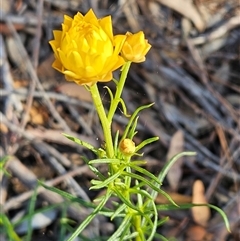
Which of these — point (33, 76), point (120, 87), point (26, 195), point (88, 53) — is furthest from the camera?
point (33, 76)

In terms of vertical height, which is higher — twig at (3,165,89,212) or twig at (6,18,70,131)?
twig at (6,18,70,131)

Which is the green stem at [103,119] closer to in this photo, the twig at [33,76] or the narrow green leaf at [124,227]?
the narrow green leaf at [124,227]

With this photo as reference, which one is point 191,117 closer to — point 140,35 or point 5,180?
point 5,180

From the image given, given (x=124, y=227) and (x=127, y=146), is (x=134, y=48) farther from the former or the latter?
(x=124, y=227)

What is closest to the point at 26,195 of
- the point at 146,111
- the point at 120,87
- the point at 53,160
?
the point at 53,160

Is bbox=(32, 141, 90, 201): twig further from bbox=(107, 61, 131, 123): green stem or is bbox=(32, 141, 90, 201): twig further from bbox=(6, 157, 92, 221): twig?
bbox=(107, 61, 131, 123): green stem

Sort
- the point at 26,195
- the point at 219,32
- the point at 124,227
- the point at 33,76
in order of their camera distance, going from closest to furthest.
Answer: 1. the point at 124,227
2. the point at 26,195
3. the point at 33,76
4. the point at 219,32

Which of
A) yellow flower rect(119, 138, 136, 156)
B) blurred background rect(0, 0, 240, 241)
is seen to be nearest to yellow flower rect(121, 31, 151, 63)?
yellow flower rect(119, 138, 136, 156)
